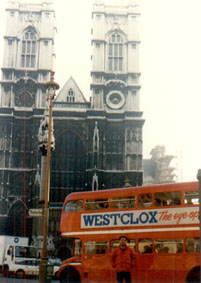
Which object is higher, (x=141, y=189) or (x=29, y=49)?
(x=29, y=49)

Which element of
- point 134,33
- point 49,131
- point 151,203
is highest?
point 134,33

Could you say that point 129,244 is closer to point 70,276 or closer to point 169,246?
point 169,246

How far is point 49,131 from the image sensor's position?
581 inches

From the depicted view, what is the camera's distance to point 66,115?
47062 millimetres

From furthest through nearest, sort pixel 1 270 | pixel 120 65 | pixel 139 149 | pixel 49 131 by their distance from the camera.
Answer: pixel 120 65
pixel 139 149
pixel 1 270
pixel 49 131

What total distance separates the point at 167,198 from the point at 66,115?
31.9m

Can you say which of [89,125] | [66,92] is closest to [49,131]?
[89,125]

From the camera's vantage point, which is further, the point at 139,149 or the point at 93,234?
the point at 139,149

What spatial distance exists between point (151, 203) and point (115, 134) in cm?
3074

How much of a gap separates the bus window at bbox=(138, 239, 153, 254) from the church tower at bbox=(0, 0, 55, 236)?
29100 mm

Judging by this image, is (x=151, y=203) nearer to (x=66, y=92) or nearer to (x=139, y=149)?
(x=139, y=149)

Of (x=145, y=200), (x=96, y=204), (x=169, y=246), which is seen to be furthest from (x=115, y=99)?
(x=169, y=246)

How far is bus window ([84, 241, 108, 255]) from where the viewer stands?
55.4 ft

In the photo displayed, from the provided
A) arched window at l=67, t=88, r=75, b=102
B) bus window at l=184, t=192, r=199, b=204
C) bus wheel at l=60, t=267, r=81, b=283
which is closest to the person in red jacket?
bus window at l=184, t=192, r=199, b=204
